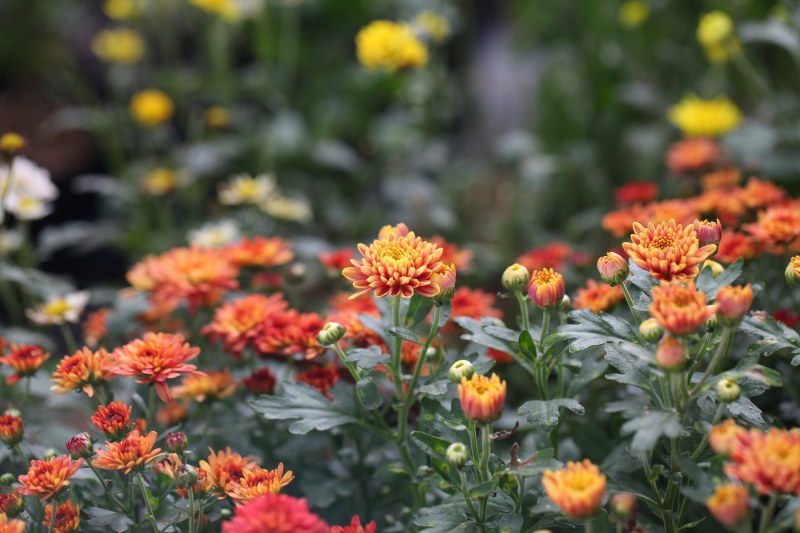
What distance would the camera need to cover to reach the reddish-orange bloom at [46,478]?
33.5 inches

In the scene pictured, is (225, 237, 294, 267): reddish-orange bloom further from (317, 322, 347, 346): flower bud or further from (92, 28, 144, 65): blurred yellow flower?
(92, 28, 144, 65): blurred yellow flower

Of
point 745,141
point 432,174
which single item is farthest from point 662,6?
point 432,174

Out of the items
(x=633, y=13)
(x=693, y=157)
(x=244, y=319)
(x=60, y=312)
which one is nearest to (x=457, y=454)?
(x=244, y=319)

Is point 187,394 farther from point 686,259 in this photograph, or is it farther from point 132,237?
point 132,237

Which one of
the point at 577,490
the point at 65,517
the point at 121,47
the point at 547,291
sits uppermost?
the point at 121,47

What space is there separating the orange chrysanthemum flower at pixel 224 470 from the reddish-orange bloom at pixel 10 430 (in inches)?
10.2

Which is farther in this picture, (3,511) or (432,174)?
(432,174)

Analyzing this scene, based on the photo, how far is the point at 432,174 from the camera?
7.49ft

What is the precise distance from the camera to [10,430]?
971 millimetres

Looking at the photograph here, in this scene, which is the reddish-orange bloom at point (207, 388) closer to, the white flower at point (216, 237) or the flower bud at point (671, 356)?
the white flower at point (216, 237)

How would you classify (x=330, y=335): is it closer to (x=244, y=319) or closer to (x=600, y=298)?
(x=244, y=319)

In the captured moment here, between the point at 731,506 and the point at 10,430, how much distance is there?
83 centimetres

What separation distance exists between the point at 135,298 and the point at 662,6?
6.06ft

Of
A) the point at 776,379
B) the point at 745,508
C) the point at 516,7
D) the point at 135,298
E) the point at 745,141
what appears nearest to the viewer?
the point at 745,508
